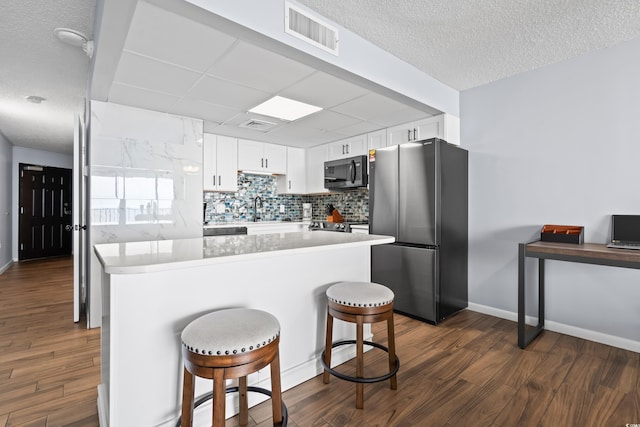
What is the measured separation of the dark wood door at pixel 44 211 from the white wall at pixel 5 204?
1.37ft

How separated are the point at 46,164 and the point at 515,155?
897 cm

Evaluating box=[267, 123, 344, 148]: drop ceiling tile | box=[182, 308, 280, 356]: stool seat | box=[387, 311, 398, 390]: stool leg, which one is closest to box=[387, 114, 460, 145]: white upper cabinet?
box=[267, 123, 344, 148]: drop ceiling tile

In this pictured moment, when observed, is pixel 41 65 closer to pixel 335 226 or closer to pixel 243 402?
pixel 243 402

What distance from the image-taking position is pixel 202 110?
3.26 m

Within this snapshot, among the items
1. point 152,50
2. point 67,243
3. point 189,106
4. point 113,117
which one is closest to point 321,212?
point 189,106

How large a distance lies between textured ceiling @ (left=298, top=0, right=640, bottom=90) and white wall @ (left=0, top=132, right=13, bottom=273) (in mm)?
6571

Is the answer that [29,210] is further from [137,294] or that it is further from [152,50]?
[137,294]

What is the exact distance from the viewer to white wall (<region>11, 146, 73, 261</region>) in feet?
20.7

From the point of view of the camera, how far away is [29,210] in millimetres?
6566

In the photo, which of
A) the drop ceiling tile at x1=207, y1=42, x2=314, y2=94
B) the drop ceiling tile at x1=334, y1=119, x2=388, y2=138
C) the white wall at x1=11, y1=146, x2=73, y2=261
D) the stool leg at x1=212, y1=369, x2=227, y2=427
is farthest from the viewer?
the white wall at x1=11, y1=146, x2=73, y2=261

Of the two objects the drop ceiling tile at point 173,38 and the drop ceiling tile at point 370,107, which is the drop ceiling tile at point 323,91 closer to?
the drop ceiling tile at point 370,107

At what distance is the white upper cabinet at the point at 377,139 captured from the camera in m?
3.99

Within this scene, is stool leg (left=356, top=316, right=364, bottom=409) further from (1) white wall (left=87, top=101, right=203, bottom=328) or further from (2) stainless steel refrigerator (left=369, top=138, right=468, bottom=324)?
(1) white wall (left=87, top=101, right=203, bottom=328)

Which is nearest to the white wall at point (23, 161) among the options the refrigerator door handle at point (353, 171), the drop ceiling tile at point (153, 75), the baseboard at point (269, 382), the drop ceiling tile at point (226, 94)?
the drop ceiling tile at point (153, 75)
